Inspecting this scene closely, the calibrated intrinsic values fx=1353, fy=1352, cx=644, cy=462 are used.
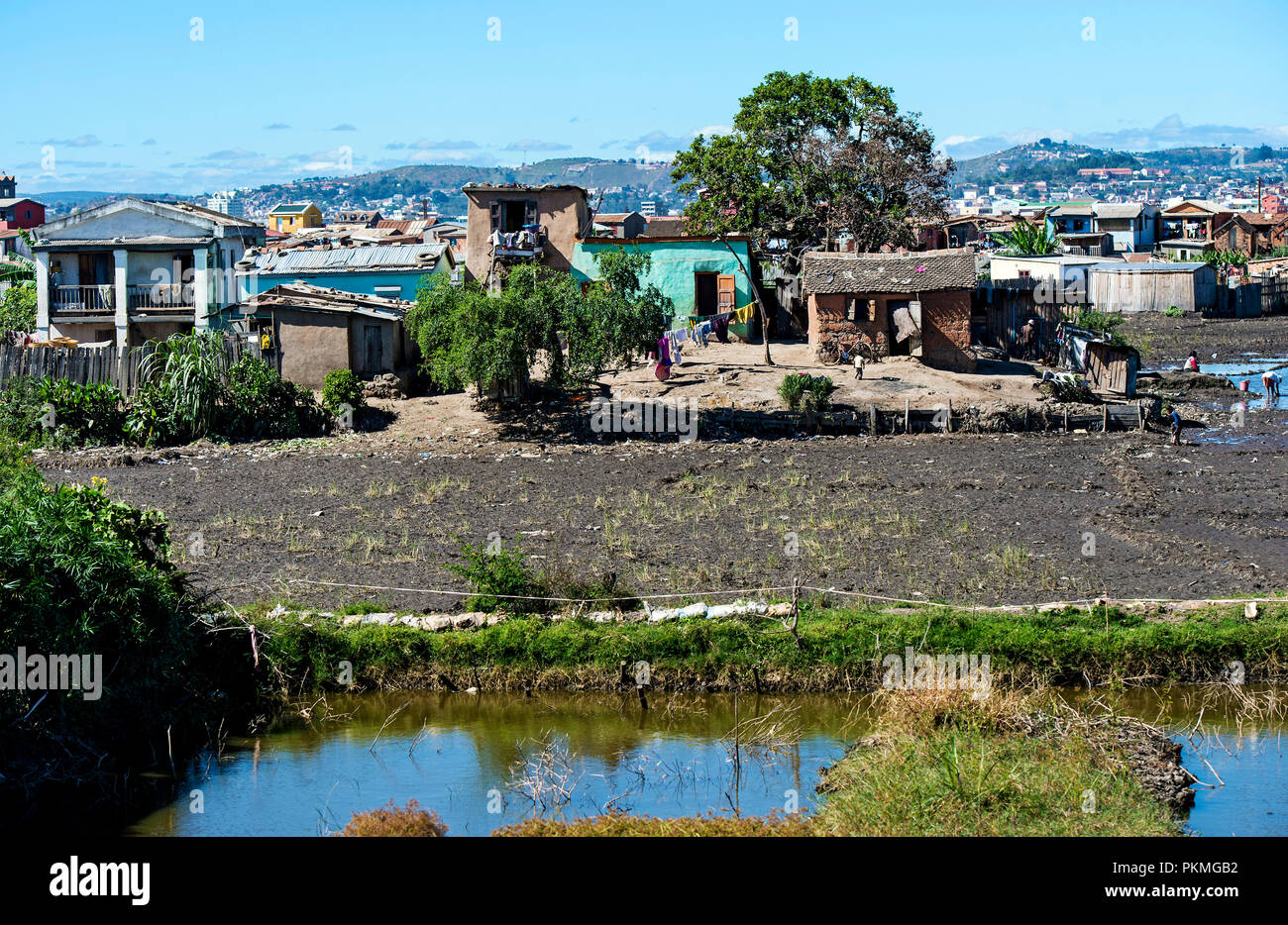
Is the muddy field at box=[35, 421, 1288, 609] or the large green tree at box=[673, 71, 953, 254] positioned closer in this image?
the muddy field at box=[35, 421, 1288, 609]

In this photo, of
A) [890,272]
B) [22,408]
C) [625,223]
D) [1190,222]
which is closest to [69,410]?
[22,408]

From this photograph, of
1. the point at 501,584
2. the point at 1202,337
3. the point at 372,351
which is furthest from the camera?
the point at 1202,337

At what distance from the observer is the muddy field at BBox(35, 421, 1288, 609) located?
1988 cm

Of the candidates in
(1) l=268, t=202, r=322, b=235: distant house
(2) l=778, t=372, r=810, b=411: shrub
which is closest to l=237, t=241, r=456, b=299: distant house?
(2) l=778, t=372, r=810, b=411: shrub

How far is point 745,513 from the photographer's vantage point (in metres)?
23.8

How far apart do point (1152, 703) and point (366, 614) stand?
1000cm

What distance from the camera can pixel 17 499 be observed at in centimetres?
1480

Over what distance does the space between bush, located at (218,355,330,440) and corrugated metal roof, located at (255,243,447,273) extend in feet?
25.9

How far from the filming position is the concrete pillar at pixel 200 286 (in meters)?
35.7

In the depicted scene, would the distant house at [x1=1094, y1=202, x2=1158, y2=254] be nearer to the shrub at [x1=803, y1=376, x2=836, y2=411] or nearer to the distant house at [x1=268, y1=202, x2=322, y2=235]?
the shrub at [x1=803, y1=376, x2=836, y2=411]

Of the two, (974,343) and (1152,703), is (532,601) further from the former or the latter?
(974,343)

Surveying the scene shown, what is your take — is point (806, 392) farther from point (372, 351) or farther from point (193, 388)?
point (193, 388)

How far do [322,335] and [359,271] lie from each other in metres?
6.09
